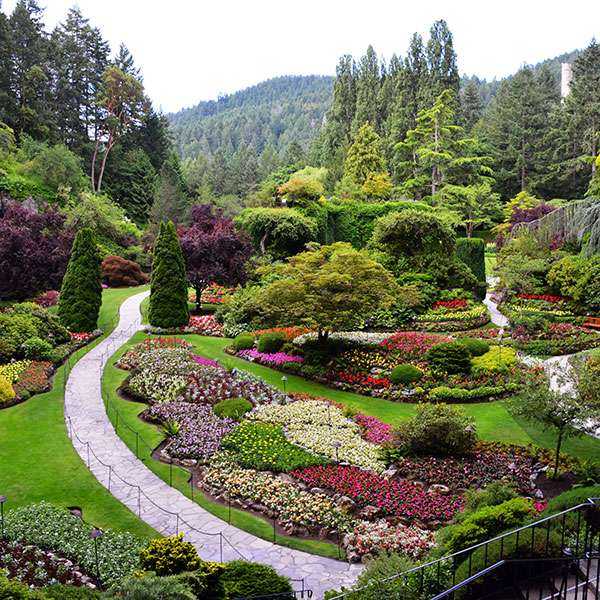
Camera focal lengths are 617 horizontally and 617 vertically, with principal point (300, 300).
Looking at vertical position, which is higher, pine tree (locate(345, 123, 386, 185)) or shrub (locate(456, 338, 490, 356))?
pine tree (locate(345, 123, 386, 185))

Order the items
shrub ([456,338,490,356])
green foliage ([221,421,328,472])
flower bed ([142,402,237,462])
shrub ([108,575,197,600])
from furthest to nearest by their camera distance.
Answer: shrub ([456,338,490,356]) < flower bed ([142,402,237,462]) < green foliage ([221,421,328,472]) < shrub ([108,575,197,600])

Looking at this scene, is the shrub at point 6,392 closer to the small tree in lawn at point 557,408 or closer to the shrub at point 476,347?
the small tree in lawn at point 557,408

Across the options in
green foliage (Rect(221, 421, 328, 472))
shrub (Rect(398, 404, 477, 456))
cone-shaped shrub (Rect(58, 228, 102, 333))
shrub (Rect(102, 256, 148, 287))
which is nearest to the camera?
green foliage (Rect(221, 421, 328, 472))

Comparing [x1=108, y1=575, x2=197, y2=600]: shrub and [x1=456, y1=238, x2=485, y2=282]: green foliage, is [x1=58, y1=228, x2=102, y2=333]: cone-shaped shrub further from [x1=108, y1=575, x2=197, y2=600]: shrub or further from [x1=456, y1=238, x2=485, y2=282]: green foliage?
[x1=456, y1=238, x2=485, y2=282]: green foliage

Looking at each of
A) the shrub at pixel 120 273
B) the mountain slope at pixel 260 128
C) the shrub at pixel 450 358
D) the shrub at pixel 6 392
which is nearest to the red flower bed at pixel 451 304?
the shrub at pixel 450 358

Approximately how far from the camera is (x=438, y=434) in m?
14.3

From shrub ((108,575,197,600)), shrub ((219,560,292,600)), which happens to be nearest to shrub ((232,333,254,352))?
shrub ((219,560,292,600))

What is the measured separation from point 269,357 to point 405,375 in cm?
526

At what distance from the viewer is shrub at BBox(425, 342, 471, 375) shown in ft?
66.7

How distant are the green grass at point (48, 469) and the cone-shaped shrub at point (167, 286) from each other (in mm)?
7683

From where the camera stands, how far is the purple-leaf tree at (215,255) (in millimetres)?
27562

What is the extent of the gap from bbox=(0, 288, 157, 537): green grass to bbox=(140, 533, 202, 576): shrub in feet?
7.62

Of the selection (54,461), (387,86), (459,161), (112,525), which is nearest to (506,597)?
(112,525)

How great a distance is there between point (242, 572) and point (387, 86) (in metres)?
62.9
